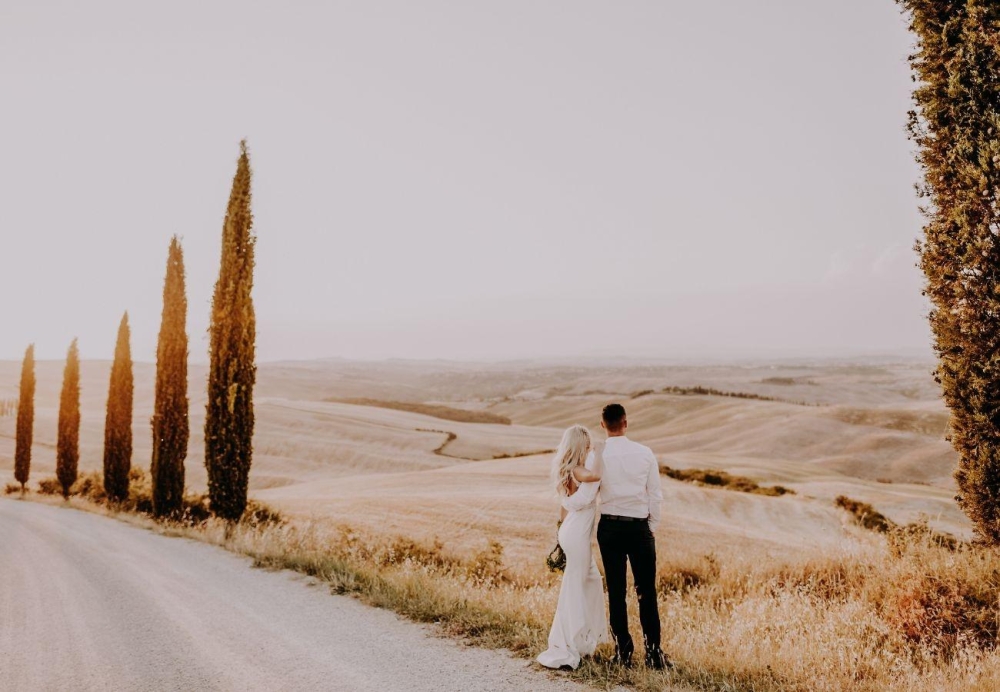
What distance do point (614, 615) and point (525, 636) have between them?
96cm

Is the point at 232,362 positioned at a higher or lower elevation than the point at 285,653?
higher

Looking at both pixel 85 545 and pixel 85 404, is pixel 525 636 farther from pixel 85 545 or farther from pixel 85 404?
pixel 85 404

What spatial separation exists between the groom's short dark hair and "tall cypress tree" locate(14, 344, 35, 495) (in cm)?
4069

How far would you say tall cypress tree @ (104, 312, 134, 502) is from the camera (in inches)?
1133

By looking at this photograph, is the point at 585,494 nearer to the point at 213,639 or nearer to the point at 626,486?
the point at 626,486

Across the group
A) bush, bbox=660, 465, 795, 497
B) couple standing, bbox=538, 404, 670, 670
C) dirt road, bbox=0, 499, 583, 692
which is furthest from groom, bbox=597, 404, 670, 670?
bush, bbox=660, 465, 795, 497

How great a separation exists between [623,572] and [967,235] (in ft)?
18.2

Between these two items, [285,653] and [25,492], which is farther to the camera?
[25,492]

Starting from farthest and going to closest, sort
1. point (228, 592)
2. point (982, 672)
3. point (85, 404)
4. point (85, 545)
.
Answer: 1. point (85, 404)
2. point (85, 545)
3. point (228, 592)
4. point (982, 672)

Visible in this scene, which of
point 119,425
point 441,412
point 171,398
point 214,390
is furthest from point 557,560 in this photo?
point 441,412

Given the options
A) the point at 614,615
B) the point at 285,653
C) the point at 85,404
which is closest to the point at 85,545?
the point at 285,653

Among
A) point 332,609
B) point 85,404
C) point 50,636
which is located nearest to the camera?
point 50,636

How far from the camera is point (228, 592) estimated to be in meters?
9.03

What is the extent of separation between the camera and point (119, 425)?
2938 centimetres
